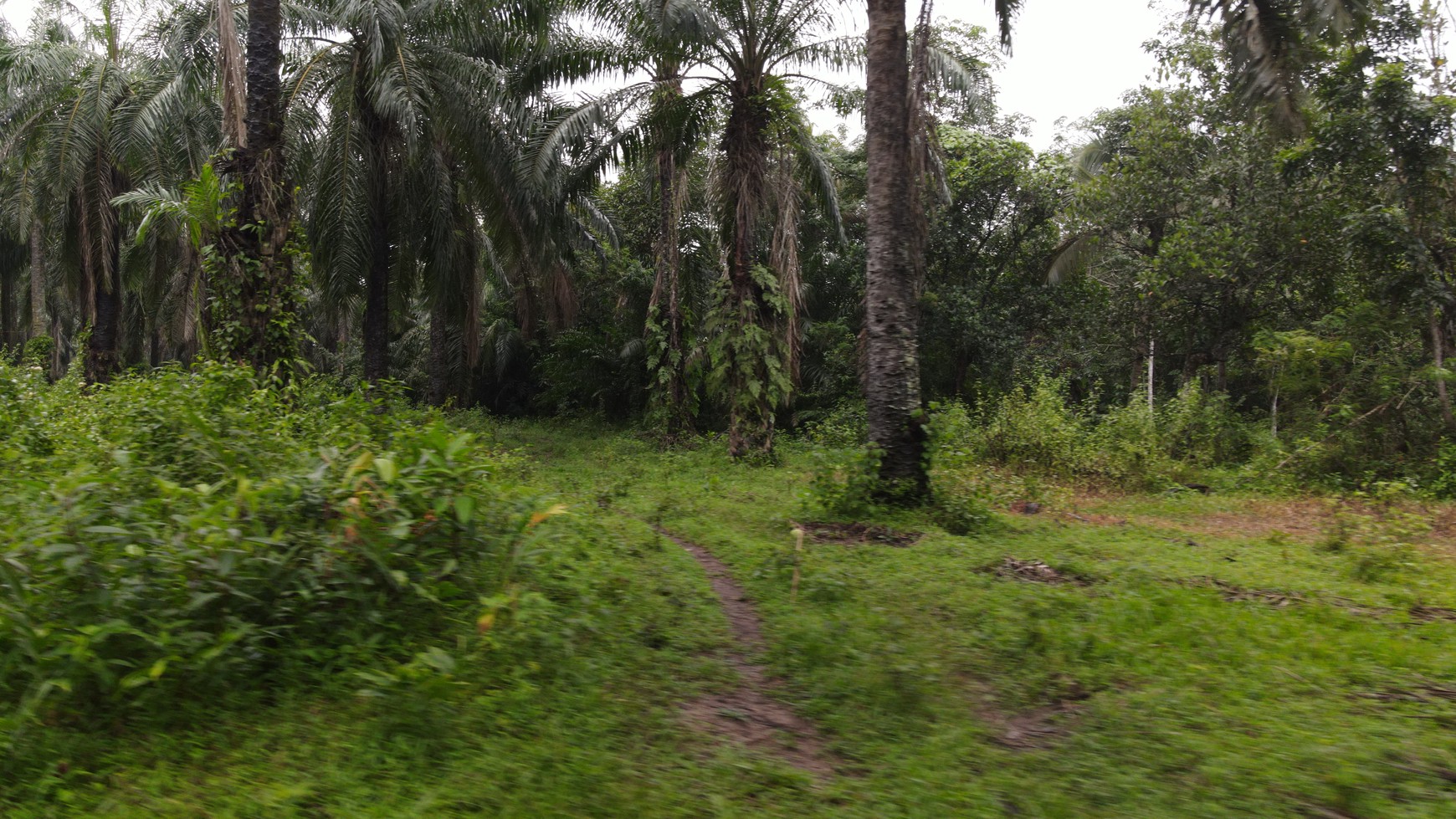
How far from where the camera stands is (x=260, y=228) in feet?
29.7

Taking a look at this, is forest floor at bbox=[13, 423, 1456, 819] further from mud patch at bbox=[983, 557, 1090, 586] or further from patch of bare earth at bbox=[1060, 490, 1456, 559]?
patch of bare earth at bbox=[1060, 490, 1456, 559]

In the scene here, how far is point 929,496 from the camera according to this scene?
9297mm

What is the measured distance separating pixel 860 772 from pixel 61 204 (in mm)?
20575

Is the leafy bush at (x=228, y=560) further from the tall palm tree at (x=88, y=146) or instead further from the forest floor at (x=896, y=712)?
the tall palm tree at (x=88, y=146)

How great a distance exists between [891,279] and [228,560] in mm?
6807

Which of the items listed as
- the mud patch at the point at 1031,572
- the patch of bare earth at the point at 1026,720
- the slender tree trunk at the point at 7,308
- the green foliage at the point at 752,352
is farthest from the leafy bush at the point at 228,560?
the slender tree trunk at the point at 7,308

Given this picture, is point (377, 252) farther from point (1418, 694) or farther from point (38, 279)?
point (1418, 694)

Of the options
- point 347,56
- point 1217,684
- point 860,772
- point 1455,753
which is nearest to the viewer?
point 1455,753

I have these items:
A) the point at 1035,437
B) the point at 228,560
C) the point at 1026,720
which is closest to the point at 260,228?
the point at 228,560

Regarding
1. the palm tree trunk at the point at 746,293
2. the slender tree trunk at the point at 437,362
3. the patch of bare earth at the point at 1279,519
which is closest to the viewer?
the patch of bare earth at the point at 1279,519

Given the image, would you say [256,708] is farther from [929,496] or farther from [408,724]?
[929,496]

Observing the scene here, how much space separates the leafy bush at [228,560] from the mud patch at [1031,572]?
3.66 meters

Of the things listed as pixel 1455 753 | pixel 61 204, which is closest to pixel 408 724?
pixel 1455 753

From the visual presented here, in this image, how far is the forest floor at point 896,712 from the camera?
318 centimetres
